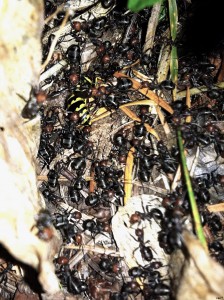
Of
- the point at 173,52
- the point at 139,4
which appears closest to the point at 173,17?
the point at 173,52

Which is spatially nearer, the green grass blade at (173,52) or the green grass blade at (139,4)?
the green grass blade at (139,4)

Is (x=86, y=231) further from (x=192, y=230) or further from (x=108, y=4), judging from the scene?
(x=108, y=4)

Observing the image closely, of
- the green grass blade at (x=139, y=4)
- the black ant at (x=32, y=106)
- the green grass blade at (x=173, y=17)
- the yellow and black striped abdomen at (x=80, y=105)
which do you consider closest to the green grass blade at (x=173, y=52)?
the green grass blade at (x=173, y=17)

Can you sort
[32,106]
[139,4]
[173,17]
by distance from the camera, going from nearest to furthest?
1. [139,4]
2. [32,106]
3. [173,17]

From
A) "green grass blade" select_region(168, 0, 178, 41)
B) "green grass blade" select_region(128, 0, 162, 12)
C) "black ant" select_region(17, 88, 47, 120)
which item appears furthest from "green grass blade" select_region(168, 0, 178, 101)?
"black ant" select_region(17, 88, 47, 120)

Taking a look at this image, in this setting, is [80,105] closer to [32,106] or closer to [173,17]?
[32,106]

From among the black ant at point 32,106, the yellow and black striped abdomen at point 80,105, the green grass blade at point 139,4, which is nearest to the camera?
the green grass blade at point 139,4

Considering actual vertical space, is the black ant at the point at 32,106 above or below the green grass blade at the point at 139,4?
below

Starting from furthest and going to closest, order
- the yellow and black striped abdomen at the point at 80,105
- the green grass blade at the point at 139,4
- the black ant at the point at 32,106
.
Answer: the yellow and black striped abdomen at the point at 80,105
the black ant at the point at 32,106
the green grass blade at the point at 139,4

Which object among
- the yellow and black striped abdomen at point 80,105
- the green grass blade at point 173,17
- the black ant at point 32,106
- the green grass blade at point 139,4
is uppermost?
the green grass blade at point 139,4

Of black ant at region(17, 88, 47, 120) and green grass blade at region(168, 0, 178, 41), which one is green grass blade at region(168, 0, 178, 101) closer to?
green grass blade at region(168, 0, 178, 41)

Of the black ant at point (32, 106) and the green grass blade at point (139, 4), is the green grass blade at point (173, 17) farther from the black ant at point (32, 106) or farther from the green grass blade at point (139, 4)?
the black ant at point (32, 106)
